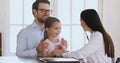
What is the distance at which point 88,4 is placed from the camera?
490cm

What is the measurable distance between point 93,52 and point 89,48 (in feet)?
0.15

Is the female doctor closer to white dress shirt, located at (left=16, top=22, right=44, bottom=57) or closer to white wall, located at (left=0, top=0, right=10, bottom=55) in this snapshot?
white dress shirt, located at (left=16, top=22, right=44, bottom=57)

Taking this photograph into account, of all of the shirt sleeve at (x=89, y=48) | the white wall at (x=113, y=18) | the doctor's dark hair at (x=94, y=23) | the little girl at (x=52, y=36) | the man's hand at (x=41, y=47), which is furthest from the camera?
the white wall at (x=113, y=18)

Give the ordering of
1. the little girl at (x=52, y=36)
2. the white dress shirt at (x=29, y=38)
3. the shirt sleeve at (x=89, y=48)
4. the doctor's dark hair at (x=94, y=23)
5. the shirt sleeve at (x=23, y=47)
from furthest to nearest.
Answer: the white dress shirt at (x=29, y=38) → the shirt sleeve at (x=23, y=47) → the little girl at (x=52, y=36) → the doctor's dark hair at (x=94, y=23) → the shirt sleeve at (x=89, y=48)

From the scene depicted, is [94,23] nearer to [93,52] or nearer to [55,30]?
[93,52]

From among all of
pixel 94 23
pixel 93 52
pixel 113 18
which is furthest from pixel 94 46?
pixel 113 18

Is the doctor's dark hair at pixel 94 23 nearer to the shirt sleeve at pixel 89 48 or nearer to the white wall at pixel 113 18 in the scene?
the shirt sleeve at pixel 89 48

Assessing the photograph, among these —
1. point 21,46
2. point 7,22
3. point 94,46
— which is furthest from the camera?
point 7,22

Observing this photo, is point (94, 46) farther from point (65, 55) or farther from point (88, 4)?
point (88, 4)

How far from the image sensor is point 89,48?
6.36 feet

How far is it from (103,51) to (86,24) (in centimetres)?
26

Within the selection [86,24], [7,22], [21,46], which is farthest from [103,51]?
[7,22]

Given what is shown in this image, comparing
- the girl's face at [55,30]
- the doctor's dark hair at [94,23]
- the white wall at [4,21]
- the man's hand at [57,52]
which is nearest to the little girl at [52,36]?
the girl's face at [55,30]

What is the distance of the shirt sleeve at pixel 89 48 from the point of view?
1910 mm
